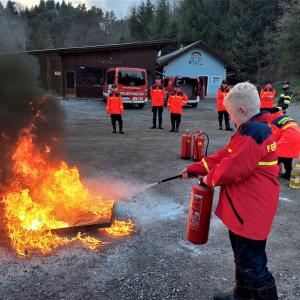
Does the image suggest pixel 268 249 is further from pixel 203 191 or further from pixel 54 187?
pixel 54 187

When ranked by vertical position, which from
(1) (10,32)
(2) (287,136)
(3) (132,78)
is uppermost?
(1) (10,32)

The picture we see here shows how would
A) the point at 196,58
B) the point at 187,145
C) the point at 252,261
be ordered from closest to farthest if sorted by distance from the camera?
the point at 252,261 → the point at 187,145 → the point at 196,58

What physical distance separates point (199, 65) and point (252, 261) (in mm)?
34100

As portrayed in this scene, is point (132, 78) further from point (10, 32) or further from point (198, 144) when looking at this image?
point (10, 32)

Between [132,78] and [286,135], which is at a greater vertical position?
[132,78]

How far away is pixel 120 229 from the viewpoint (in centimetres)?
476

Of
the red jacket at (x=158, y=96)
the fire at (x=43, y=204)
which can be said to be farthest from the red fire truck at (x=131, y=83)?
the fire at (x=43, y=204)

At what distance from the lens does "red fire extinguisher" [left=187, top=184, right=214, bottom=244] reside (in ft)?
10.8

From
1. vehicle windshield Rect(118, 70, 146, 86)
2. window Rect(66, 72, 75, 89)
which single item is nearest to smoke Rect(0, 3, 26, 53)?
vehicle windshield Rect(118, 70, 146, 86)

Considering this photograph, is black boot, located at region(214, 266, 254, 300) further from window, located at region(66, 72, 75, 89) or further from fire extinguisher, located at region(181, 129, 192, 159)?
window, located at region(66, 72, 75, 89)

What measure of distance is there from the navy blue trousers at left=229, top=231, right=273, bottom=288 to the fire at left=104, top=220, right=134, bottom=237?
2.08 meters

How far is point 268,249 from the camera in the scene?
4352 millimetres

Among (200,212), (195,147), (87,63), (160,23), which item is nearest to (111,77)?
(87,63)

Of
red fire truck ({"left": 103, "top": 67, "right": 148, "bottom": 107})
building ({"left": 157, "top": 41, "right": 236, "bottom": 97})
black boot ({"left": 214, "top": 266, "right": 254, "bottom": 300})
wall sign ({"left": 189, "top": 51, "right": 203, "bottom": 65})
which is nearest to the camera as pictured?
black boot ({"left": 214, "top": 266, "right": 254, "bottom": 300})
